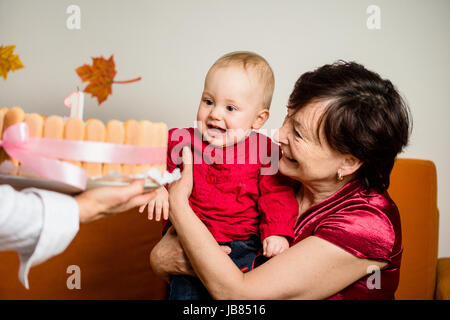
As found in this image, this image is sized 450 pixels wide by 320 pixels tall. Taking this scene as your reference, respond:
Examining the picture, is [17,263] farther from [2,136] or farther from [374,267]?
[374,267]

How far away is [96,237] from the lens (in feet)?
7.48

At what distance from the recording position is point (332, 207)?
1.48 m

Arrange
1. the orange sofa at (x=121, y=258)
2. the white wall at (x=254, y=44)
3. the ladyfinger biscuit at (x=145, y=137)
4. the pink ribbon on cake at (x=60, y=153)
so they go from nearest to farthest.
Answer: the pink ribbon on cake at (x=60, y=153) → the ladyfinger biscuit at (x=145, y=137) → the orange sofa at (x=121, y=258) → the white wall at (x=254, y=44)

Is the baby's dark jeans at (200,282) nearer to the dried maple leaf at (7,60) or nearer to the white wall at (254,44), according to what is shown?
the dried maple leaf at (7,60)

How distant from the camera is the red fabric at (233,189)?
1534 mm

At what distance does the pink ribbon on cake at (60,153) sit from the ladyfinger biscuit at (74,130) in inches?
0.5

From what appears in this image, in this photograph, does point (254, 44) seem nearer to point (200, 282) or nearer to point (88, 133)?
point (200, 282)

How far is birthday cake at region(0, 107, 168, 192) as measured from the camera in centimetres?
97

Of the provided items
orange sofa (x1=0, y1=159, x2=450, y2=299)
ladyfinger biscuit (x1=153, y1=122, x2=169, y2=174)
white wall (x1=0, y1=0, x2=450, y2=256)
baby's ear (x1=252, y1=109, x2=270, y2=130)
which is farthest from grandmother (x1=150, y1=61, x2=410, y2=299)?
white wall (x1=0, y1=0, x2=450, y2=256)

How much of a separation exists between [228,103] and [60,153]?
0.69 metres

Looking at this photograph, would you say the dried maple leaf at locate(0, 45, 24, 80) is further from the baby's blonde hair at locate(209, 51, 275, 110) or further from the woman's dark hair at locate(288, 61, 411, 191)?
the woman's dark hair at locate(288, 61, 411, 191)

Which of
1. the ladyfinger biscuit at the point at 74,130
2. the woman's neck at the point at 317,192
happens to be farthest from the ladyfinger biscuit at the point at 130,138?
the woman's neck at the point at 317,192

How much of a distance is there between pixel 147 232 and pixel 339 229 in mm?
1458

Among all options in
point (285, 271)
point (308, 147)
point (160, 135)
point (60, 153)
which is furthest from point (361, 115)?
point (60, 153)
